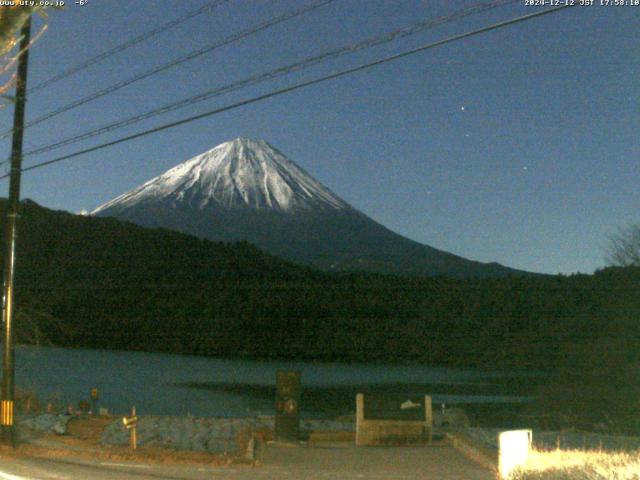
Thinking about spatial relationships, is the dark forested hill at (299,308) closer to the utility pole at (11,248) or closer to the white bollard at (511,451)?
the utility pole at (11,248)

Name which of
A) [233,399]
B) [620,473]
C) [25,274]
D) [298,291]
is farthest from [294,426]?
[298,291]

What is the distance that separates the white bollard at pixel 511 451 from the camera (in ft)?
38.2

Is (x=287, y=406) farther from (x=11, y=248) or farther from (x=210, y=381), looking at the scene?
(x=210, y=381)

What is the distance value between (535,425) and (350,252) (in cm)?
12770

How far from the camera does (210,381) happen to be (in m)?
49.0

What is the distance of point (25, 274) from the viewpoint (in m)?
67.8

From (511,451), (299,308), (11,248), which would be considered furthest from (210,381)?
(511,451)

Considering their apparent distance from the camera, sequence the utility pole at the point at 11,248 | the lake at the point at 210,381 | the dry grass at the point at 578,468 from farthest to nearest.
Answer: the lake at the point at 210,381 → the utility pole at the point at 11,248 → the dry grass at the point at 578,468

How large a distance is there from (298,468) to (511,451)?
10.7 feet

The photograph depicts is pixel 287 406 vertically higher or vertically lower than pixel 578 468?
higher

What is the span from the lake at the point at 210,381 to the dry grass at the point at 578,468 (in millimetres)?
19256

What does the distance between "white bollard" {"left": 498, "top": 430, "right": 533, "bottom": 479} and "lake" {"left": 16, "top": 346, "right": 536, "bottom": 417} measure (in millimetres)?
18913

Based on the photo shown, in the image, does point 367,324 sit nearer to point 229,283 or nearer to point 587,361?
point 229,283

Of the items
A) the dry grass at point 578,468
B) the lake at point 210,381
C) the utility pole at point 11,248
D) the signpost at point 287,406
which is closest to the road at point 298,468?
the signpost at point 287,406
